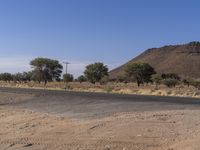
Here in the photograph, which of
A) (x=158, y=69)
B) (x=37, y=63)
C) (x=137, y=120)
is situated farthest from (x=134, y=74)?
(x=137, y=120)

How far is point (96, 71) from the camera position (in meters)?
135

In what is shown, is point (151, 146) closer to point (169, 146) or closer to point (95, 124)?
point (169, 146)

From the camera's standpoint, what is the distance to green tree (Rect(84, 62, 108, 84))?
133 m

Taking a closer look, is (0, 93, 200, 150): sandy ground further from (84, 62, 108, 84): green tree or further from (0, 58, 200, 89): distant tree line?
(84, 62, 108, 84): green tree

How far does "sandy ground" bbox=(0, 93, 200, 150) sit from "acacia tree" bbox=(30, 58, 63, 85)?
122347 mm

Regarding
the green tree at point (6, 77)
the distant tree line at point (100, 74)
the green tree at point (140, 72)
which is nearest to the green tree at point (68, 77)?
the distant tree line at point (100, 74)

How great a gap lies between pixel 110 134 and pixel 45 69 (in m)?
129

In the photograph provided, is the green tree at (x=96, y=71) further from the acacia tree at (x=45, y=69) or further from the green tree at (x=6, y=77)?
the green tree at (x=6, y=77)

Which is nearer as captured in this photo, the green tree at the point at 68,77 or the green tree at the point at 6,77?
the green tree at the point at 68,77

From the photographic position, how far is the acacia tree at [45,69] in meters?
142

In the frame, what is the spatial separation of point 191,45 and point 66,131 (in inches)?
6763

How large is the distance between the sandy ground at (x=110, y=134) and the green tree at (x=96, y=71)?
113248mm

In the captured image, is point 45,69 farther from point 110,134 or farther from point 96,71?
point 110,134

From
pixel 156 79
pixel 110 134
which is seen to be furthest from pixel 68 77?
pixel 110 134
